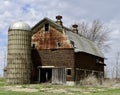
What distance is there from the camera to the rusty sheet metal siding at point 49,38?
4787 centimetres

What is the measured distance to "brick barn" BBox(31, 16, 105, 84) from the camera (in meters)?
47.5

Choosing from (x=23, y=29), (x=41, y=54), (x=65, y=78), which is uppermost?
(x=23, y=29)

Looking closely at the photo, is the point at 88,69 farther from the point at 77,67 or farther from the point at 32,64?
the point at 32,64

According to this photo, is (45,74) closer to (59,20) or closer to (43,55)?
(43,55)

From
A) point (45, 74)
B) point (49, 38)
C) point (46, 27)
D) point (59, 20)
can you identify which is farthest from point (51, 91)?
point (59, 20)

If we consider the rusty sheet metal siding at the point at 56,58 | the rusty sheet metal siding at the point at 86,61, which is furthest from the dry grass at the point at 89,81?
the rusty sheet metal siding at the point at 56,58

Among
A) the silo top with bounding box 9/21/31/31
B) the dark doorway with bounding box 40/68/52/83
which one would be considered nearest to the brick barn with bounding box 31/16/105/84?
the dark doorway with bounding box 40/68/52/83

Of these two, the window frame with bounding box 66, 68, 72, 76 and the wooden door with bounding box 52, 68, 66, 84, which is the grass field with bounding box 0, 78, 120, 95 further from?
the window frame with bounding box 66, 68, 72, 76

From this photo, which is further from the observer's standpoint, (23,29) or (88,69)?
(88,69)

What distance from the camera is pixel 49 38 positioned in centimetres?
4897

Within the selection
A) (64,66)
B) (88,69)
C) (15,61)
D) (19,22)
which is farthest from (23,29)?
(88,69)

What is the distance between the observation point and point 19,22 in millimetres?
48219

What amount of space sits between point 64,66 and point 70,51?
2.30 m

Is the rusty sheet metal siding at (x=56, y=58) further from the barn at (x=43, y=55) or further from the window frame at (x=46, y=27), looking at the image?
the window frame at (x=46, y=27)
